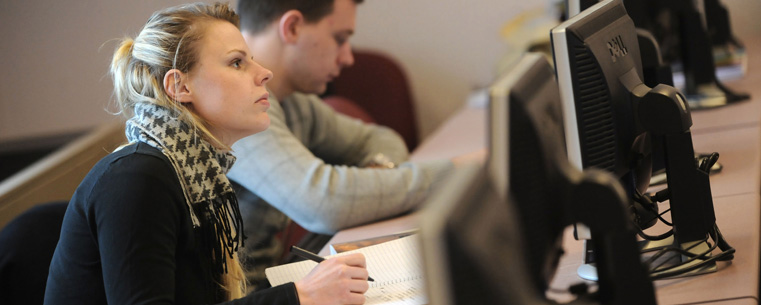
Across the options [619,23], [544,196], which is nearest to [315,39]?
[619,23]

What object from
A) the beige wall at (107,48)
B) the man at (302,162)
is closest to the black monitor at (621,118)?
the man at (302,162)

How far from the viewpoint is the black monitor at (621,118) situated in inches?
43.6

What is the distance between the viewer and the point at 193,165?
1.22 metres

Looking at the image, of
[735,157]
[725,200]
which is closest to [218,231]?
[725,200]

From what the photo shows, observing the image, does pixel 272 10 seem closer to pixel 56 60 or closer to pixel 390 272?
pixel 390 272

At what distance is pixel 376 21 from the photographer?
12.2ft

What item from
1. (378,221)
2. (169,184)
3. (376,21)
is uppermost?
(376,21)

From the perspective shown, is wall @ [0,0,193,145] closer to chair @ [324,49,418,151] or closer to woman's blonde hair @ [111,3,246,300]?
chair @ [324,49,418,151]

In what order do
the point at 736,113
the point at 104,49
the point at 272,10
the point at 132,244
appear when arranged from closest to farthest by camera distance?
the point at 132,244 < the point at 272,10 < the point at 736,113 < the point at 104,49

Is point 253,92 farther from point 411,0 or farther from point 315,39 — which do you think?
point 411,0

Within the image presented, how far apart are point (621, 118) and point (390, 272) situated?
448 millimetres

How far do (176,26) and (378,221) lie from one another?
2.37ft

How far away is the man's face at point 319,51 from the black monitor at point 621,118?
0.94m

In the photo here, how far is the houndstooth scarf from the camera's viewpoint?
1.21 meters
